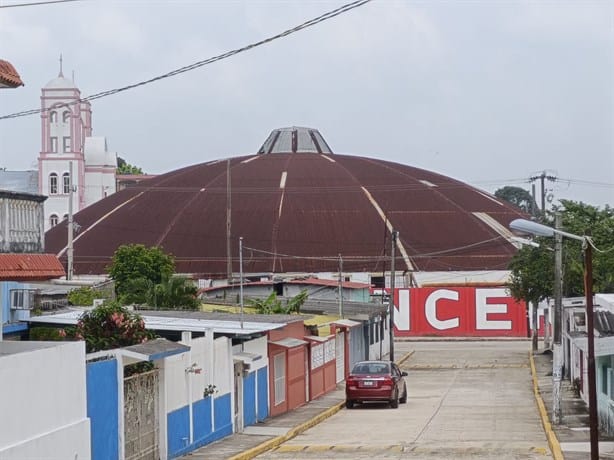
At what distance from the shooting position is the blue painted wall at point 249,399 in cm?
3203

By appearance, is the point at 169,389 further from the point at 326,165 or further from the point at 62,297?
the point at 326,165

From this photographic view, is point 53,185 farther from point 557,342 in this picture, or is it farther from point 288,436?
point 288,436

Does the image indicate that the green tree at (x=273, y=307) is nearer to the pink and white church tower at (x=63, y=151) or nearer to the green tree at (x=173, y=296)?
the green tree at (x=173, y=296)

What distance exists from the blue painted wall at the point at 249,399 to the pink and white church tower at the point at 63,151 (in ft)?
346

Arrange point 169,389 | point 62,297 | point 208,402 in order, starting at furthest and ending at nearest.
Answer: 1. point 62,297
2. point 208,402
3. point 169,389

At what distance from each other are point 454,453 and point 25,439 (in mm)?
10473

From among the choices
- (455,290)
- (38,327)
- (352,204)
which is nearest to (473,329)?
(455,290)

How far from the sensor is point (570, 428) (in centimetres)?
3108

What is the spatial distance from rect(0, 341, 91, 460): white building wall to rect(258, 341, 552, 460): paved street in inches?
275

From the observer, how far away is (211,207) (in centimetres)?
10362

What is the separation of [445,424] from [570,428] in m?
3.18

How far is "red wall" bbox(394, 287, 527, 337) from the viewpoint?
84.6 metres

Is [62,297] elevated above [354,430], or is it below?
above

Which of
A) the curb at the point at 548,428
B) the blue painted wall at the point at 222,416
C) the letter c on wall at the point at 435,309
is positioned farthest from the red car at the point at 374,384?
the letter c on wall at the point at 435,309
